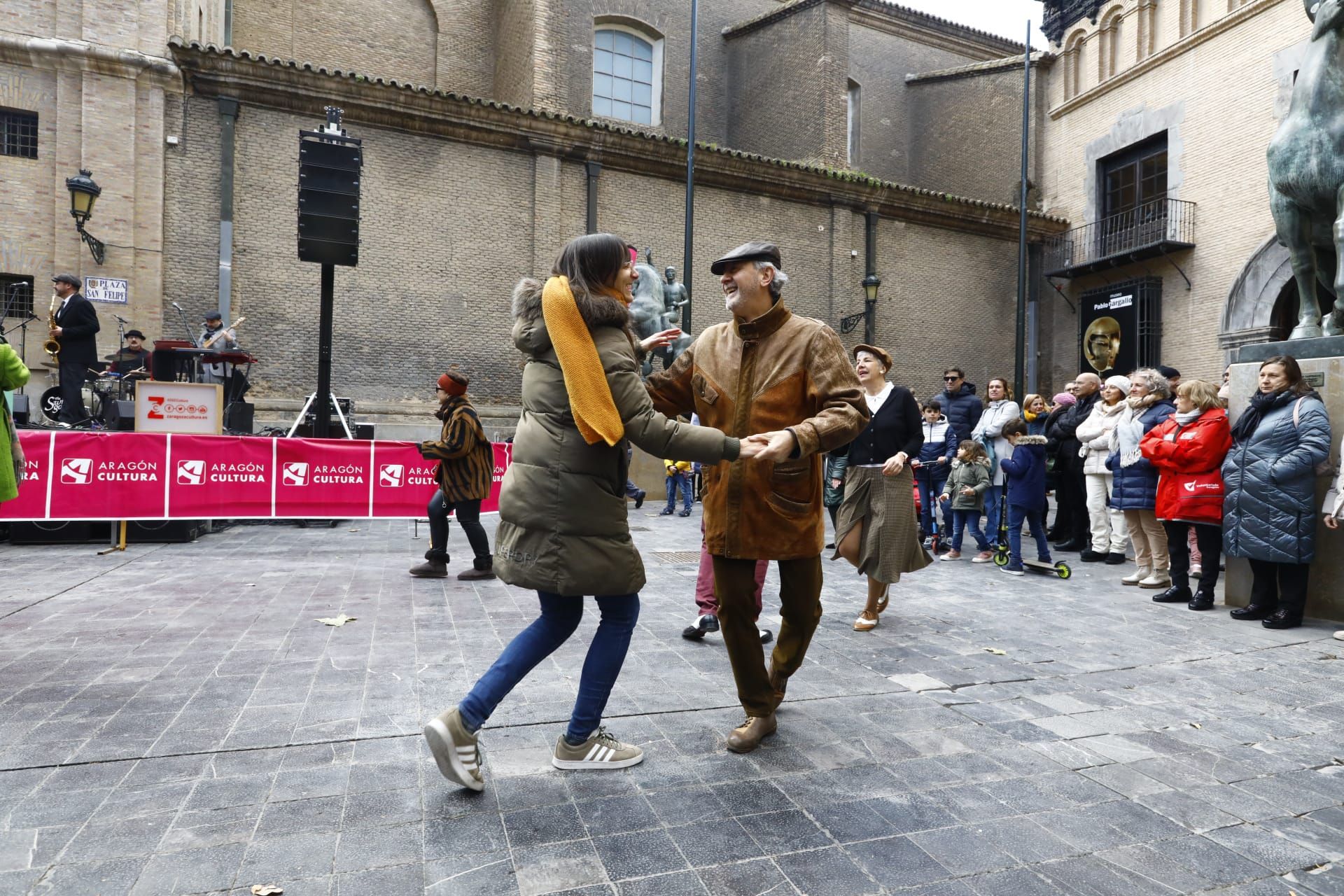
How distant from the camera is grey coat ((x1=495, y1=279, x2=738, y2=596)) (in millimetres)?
2785

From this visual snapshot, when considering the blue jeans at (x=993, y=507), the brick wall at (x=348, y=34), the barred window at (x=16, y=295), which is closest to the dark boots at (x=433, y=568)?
the blue jeans at (x=993, y=507)

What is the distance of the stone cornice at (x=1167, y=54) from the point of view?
18761mm

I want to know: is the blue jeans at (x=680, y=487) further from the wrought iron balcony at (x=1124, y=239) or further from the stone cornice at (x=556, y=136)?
the wrought iron balcony at (x=1124, y=239)

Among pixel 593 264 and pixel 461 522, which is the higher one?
pixel 593 264

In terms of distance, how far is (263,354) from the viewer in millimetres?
17062

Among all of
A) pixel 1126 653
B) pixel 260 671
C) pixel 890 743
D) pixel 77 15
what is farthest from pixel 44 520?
pixel 77 15

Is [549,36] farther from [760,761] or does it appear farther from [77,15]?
[760,761]

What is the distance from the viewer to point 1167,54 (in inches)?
826

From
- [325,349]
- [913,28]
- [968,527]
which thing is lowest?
[968,527]

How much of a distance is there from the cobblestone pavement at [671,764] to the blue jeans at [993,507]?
11.0 ft

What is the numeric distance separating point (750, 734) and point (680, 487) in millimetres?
10057

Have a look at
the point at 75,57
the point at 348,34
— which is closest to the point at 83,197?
the point at 75,57

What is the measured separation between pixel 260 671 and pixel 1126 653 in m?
4.86

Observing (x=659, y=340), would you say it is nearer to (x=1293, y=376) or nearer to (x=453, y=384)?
(x=453, y=384)
